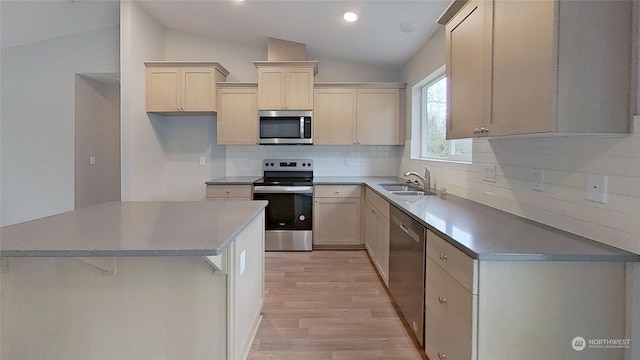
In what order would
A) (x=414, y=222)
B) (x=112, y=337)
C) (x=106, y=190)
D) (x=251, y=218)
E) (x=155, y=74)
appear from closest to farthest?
(x=112, y=337) → (x=251, y=218) → (x=414, y=222) → (x=155, y=74) → (x=106, y=190)

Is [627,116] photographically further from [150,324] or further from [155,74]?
[155,74]

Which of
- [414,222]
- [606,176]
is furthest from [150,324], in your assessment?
[606,176]

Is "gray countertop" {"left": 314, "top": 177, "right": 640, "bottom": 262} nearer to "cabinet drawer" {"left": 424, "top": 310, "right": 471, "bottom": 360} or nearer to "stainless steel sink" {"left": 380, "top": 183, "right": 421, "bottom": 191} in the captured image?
"cabinet drawer" {"left": 424, "top": 310, "right": 471, "bottom": 360}

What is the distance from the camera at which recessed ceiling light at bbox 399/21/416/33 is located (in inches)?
139

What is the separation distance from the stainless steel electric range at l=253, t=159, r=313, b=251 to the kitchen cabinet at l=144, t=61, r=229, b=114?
129 cm

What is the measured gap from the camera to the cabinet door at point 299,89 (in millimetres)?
4633

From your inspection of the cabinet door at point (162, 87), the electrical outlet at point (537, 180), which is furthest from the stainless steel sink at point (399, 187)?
the cabinet door at point (162, 87)

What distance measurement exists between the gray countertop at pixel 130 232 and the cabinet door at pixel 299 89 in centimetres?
257

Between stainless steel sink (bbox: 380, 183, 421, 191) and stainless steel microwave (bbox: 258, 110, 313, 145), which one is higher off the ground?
stainless steel microwave (bbox: 258, 110, 313, 145)

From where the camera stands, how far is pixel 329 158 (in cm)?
518

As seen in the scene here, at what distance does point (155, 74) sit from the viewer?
4621 millimetres

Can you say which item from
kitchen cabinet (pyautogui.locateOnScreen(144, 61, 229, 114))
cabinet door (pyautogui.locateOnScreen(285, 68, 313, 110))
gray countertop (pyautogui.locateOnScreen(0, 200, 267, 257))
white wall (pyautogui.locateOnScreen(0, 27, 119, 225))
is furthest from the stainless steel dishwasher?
white wall (pyautogui.locateOnScreen(0, 27, 119, 225))

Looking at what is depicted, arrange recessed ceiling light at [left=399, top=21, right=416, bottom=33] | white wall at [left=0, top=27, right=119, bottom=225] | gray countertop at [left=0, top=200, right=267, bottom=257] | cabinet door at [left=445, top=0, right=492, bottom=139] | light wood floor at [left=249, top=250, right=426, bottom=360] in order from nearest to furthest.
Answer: gray countertop at [left=0, top=200, right=267, bottom=257] < cabinet door at [left=445, top=0, right=492, bottom=139] < light wood floor at [left=249, top=250, right=426, bottom=360] < recessed ceiling light at [left=399, top=21, right=416, bottom=33] < white wall at [left=0, top=27, right=119, bottom=225]

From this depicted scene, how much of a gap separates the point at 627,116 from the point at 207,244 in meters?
1.70
